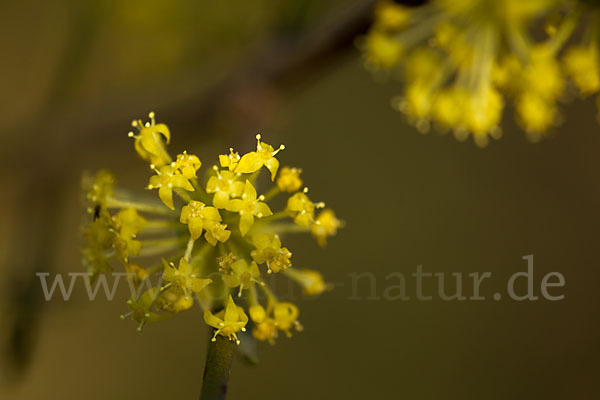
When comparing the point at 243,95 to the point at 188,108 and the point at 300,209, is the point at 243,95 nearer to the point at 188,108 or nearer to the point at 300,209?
the point at 188,108

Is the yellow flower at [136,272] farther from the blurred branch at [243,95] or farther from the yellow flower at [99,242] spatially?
the blurred branch at [243,95]

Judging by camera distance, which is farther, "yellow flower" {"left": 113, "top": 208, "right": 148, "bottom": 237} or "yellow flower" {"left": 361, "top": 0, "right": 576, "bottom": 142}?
"yellow flower" {"left": 361, "top": 0, "right": 576, "bottom": 142}

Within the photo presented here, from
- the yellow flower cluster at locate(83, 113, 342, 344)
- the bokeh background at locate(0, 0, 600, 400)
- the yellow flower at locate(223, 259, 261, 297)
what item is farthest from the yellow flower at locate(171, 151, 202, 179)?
the bokeh background at locate(0, 0, 600, 400)

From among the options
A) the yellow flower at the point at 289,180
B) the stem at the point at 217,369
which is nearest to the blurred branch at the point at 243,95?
the yellow flower at the point at 289,180

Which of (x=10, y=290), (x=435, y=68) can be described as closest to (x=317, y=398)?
(x=10, y=290)

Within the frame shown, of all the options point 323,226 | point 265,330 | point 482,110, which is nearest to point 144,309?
point 265,330

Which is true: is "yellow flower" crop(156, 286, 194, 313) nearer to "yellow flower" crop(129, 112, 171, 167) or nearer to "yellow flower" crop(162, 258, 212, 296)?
"yellow flower" crop(162, 258, 212, 296)
